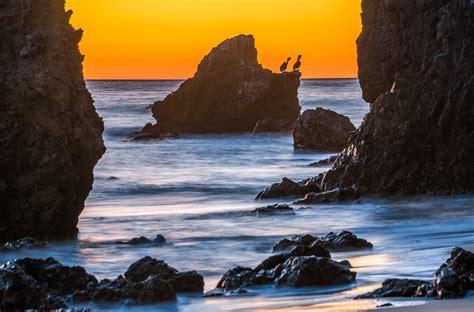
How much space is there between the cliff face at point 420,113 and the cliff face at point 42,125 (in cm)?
672

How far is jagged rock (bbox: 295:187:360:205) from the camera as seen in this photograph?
2022cm

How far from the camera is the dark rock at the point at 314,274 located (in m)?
10.6

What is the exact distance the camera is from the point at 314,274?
10617 mm

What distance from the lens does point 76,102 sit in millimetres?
16047

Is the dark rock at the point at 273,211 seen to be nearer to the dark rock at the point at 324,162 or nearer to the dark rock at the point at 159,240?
the dark rock at the point at 159,240

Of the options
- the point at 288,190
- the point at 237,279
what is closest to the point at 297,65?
the point at 288,190

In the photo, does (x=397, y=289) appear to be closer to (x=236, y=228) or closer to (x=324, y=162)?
(x=236, y=228)

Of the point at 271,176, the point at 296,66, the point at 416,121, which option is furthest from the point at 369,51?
the point at 296,66

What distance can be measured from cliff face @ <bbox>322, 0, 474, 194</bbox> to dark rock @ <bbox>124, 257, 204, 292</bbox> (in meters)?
10.1

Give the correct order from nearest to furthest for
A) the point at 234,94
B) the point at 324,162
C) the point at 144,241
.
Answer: the point at 144,241 < the point at 324,162 < the point at 234,94

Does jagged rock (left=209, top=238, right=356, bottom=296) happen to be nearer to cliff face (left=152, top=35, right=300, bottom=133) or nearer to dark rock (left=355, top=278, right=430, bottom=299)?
dark rock (left=355, top=278, right=430, bottom=299)

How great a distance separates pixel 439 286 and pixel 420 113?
12460mm

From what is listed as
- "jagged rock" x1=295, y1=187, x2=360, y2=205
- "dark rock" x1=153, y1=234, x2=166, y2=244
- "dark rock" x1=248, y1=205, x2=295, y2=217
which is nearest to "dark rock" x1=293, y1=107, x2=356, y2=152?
"jagged rock" x1=295, y1=187, x2=360, y2=205

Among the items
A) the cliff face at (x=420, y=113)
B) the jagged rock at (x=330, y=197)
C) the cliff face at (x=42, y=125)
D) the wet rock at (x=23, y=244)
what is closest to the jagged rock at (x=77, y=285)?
the wet rock at (x=23, y=244)
